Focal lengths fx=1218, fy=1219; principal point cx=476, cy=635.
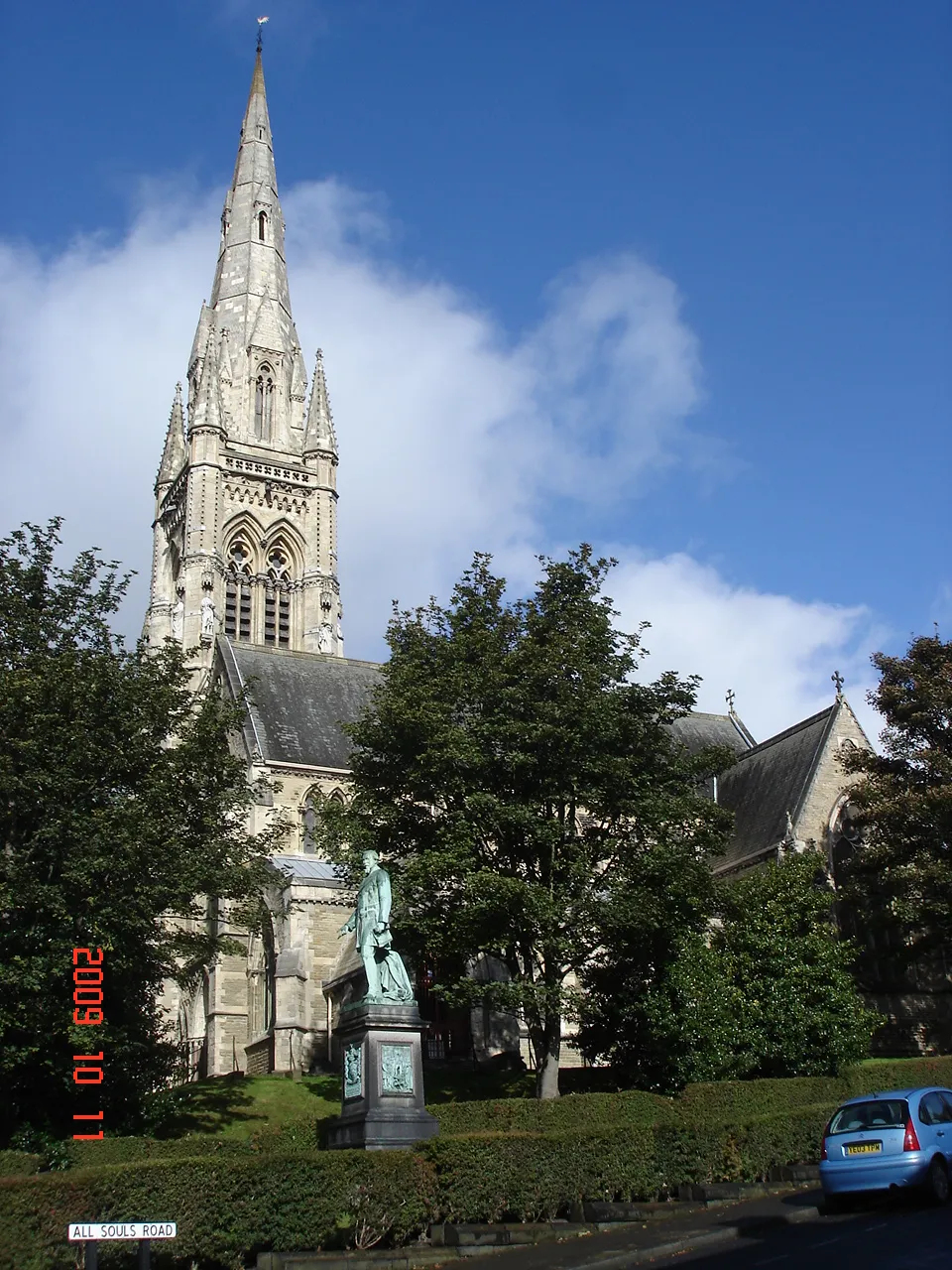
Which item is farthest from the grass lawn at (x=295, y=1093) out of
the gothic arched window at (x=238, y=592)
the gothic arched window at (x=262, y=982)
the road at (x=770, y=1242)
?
the gothic arched window at (x=238, y=592)

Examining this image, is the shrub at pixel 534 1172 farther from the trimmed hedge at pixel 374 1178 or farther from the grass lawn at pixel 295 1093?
the grass lawn at pixel 295 1093

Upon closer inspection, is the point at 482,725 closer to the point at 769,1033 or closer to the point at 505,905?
the point at 505,905

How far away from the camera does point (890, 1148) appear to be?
47.2 ft

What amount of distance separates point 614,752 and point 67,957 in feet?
39.5

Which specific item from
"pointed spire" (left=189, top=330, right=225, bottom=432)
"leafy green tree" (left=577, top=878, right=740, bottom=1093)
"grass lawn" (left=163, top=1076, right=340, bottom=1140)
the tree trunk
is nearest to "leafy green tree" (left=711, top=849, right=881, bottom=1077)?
"leafy green tree" (left=577, top=878, right=740, bottom=1093)

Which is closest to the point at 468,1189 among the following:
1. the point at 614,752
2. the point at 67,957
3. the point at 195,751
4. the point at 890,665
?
the point at 67,957

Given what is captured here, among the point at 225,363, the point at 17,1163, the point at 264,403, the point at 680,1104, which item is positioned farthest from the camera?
the point at 264,403

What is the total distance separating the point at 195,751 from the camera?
23.0m

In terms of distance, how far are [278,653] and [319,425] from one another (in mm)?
24387

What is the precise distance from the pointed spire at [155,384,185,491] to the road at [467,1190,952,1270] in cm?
5503

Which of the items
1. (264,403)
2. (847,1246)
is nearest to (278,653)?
(264,403)

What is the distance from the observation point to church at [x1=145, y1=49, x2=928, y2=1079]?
33.0 metres

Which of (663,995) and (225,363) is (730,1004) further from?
(225,363)

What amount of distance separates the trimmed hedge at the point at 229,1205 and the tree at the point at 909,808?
18.5 m
